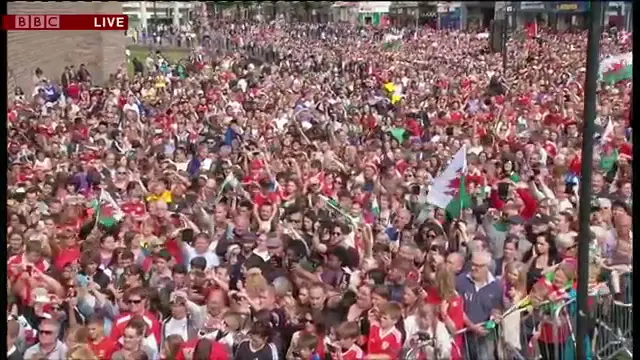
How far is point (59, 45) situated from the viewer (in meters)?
2.92

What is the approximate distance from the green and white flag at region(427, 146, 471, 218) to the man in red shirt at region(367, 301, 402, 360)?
35 cm

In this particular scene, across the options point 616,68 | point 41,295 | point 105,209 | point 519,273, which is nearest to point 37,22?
point 105,209

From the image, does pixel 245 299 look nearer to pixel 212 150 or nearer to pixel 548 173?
pixel 212 150

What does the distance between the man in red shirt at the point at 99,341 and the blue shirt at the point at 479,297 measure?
3.67 feet

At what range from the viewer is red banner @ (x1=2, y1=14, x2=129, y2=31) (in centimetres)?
290

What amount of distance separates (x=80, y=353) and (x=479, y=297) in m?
1.28

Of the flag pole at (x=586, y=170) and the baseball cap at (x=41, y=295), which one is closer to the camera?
the flag pole at (x=586, y=170)

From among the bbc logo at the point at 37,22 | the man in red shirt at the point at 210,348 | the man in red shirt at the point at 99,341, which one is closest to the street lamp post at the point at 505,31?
the man in red shirt at the point at 210,348

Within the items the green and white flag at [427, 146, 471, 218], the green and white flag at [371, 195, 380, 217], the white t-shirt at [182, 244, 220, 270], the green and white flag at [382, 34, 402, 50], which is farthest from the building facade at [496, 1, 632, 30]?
the white t-shirt at [182, 244, 220, 270]

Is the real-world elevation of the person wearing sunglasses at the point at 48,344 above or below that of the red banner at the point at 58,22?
below

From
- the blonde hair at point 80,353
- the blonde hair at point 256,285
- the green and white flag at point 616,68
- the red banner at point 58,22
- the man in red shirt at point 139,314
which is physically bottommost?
the blonde hair at point 80,353

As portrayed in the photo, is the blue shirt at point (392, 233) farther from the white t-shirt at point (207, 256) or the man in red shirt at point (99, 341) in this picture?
the man in red shirt at point (99, 341)

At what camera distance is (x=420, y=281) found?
2926 mm

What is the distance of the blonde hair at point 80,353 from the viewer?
9.69ft
